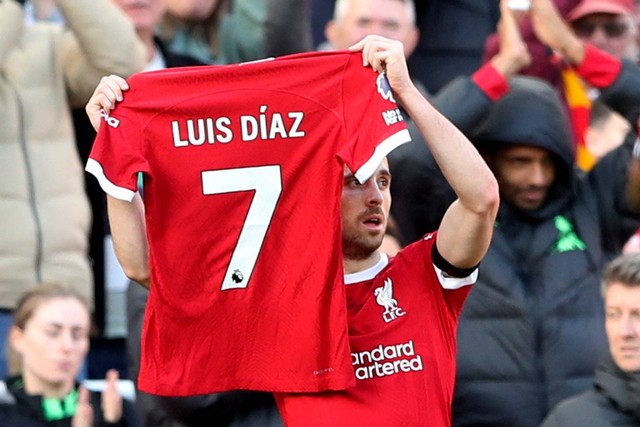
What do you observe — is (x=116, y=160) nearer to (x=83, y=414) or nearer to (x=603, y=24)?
(x=83, y=414)

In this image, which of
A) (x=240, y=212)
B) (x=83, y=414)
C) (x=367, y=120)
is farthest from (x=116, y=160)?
(x=83, y=414)

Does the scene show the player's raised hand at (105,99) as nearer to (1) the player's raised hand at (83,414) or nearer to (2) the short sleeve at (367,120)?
(2) the short sleeve at (367,120)

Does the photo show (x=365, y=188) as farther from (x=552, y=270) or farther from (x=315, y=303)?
(x=552, y=270)

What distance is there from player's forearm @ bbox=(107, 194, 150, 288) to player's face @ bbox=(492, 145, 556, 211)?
1960 millimetres

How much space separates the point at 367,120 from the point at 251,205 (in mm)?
400

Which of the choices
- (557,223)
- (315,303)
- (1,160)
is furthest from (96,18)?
(315,303)

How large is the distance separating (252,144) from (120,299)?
2298mm

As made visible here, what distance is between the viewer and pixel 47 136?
6062 millimetres

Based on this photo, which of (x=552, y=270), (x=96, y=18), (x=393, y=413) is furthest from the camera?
(x=96, y=18)

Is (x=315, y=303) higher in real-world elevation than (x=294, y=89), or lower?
lower

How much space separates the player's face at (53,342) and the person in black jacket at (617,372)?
165 centimetres

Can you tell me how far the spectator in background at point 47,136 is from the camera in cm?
592

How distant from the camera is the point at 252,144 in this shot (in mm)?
4227

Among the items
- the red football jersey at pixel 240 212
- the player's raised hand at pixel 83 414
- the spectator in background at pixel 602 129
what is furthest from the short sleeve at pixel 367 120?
the spectator in background at pixel 602 129
